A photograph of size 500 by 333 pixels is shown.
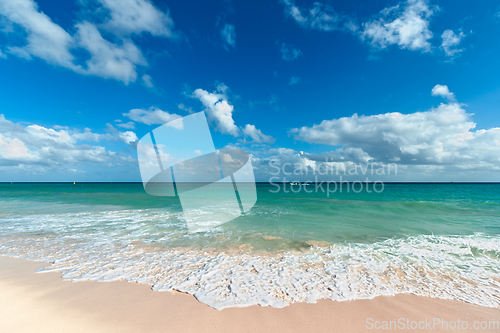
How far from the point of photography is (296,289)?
4570 millimetres

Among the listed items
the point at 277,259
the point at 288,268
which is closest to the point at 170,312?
the point at 288,268

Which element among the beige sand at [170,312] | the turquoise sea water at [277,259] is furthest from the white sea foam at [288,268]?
the beige sand at [170,312]

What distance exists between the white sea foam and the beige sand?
0.27m

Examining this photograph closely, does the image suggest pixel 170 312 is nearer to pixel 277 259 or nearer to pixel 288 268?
pixel 288 268

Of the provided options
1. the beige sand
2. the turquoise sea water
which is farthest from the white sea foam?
the beige sand

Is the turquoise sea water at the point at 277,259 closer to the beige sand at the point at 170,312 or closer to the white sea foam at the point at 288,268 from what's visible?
the white sea foam at the point at 288,268

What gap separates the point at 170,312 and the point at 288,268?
3.20m

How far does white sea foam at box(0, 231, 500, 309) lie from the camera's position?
176 inches

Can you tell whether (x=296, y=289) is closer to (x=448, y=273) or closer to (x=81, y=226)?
(x=448, y=273)

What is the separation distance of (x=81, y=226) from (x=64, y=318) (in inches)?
377

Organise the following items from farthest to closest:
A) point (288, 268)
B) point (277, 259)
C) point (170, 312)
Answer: point (277, 259), point (288, 268), point (170, 312)

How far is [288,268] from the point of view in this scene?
5773 millimetres

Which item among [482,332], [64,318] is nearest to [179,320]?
[64,318]

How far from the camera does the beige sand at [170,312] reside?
3.38 m
